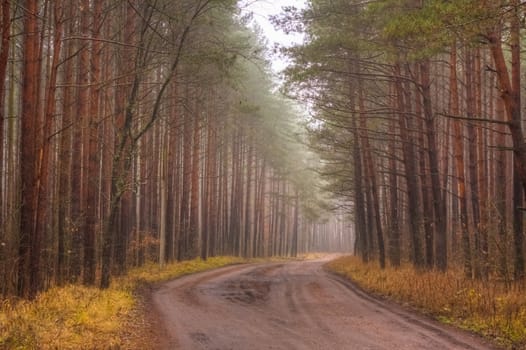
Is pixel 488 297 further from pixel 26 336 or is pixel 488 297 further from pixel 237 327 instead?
pixel 26 336

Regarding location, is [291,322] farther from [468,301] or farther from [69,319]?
[69,319]

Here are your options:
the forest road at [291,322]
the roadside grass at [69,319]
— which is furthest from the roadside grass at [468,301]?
the roadside grass at [69,319]

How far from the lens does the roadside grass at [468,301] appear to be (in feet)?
28.5

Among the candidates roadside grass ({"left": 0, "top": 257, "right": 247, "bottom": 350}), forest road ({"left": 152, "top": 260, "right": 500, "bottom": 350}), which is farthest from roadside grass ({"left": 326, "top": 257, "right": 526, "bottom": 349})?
roadside grass ({"left": 0, "top": 257, "right": 247, "bottom": 350})

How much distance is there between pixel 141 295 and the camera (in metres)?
13.7

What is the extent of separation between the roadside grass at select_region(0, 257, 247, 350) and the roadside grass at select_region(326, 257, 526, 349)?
6.27 meters

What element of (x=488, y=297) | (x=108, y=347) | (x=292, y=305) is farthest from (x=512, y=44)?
(x=108, y=347)

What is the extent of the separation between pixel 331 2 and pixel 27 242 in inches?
498

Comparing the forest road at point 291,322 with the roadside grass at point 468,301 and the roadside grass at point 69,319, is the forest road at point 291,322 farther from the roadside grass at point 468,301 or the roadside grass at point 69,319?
the roadside grass at point 69,319

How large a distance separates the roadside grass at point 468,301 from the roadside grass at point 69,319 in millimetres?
6268

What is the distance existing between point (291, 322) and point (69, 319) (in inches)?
165

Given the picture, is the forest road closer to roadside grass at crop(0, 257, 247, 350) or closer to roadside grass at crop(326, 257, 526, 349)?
roadside grass at crop(326, 257, 526, 349)

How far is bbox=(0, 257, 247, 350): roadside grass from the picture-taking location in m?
7.37

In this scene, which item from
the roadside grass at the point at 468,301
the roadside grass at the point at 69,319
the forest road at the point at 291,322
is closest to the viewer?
the roadside grass at the point at 69,319
